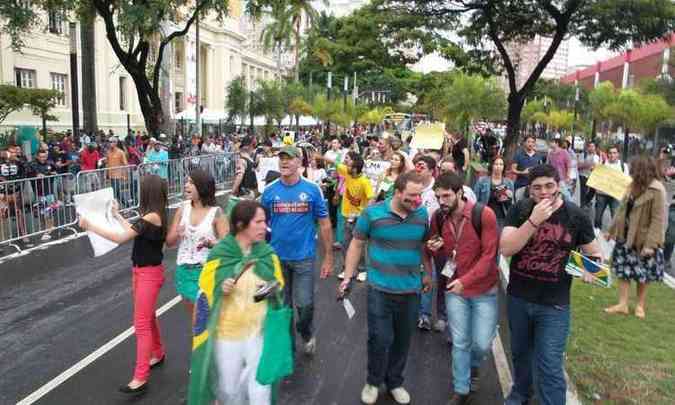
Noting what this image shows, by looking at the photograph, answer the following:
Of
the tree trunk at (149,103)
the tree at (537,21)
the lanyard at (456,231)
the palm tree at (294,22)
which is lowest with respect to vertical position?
the lanyard at (456,231)

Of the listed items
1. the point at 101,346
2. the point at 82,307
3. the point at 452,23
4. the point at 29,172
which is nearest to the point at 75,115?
the point at 29,172

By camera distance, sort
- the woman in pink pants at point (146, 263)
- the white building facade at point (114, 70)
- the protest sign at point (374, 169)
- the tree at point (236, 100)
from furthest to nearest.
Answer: the tree at point (236, 100)
the white building facade at point (114, 70)
the protest sign at point (374, 169)
the woman in pink pants at point (146, 263)

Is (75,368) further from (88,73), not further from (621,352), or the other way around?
(88,73)

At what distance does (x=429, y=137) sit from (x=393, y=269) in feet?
26.7

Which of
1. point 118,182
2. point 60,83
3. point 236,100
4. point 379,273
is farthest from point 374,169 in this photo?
point 236,100

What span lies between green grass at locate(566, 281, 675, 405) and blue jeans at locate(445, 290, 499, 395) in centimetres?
101

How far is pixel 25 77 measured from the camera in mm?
32344

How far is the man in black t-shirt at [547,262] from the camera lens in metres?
4.11

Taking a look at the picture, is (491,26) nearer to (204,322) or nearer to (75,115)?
(75,115)

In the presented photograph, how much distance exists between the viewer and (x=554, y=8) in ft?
59.4

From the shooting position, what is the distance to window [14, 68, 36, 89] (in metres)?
31.6

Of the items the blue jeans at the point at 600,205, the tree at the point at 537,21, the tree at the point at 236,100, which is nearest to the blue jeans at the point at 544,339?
the blue jeans at the point at 600,205

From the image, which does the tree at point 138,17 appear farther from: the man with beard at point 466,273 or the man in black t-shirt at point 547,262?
the man in black t-shirt at point 547,262

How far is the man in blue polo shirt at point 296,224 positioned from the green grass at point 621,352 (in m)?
2.39
